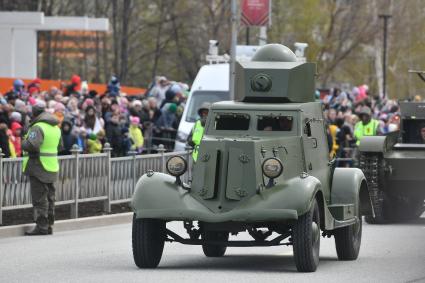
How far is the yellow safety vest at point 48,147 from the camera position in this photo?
2200cm

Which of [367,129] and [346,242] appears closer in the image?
[346,242]

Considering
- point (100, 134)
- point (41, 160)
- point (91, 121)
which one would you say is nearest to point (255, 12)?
point (91, 121)

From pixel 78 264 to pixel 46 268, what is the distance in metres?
0.54

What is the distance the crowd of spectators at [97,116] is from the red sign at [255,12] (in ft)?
8.58

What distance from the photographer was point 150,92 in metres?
38.6

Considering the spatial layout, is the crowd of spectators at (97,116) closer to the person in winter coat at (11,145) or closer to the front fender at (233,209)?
the person in winter coat at (11,145)

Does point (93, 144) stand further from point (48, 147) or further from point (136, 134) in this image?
point (48, 147)

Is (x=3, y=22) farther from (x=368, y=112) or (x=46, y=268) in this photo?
(x=46, y=268)

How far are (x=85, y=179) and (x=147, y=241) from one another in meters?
8.50

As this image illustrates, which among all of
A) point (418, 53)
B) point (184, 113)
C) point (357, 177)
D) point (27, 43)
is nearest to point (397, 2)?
point (418, 53)

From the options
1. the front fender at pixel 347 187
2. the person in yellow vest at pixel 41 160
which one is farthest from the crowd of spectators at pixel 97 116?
the front fender at pixel 347 187

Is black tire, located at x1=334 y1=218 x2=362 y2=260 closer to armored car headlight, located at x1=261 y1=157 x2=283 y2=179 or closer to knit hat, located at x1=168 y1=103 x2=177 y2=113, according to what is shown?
armored car headlight, located at x1=261 y1=157 x2=283 y2=179

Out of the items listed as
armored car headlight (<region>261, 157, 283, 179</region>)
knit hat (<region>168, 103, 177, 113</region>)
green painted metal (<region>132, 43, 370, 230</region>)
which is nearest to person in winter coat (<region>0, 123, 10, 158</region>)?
green painted metal (<region>132, 43, 370, 230</region>)

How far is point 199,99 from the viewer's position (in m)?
33.4
